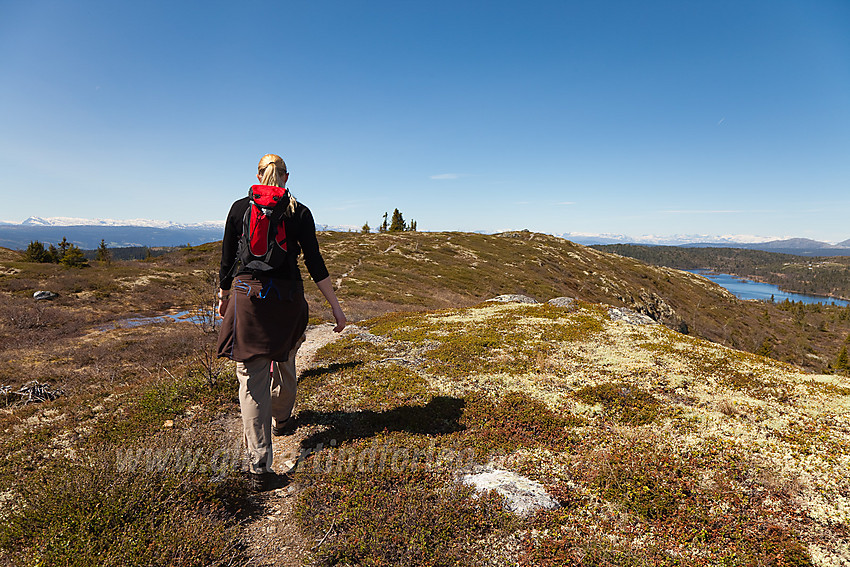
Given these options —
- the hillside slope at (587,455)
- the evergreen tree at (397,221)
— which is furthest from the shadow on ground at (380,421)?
the evergreen tree at (397,221)

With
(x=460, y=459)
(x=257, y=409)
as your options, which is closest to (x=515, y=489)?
(x=460, y=459)

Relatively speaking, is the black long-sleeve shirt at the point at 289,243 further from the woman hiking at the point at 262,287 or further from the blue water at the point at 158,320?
the blue water at the point at 158,320

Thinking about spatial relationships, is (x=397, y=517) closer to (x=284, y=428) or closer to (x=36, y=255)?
(x=284, y=428)

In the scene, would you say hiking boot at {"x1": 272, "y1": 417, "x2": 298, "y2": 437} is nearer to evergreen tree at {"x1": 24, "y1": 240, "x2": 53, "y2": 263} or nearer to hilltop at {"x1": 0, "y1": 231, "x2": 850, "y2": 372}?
hilltop at {"x1": 0, "y1": 231, "x2": 850, "y2": 372}

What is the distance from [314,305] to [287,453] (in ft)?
106

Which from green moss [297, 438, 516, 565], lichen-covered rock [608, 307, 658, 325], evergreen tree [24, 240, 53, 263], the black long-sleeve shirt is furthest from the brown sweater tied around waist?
evergreen tree [24, 240, 53, 263]

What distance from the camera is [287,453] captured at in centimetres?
693

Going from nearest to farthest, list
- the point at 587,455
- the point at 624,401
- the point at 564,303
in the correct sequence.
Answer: the point at 587,455
the point at 624,401
the point at 564,303

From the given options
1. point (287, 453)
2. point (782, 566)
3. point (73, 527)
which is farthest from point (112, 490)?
point (782, 566)

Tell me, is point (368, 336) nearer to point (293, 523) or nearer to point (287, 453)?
point (287, 453)

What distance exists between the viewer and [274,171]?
546cm

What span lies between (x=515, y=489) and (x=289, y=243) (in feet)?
17.1

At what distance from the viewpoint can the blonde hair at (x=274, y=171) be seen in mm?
5441

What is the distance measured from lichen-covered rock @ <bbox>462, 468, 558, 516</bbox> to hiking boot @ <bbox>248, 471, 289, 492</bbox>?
119 inches
